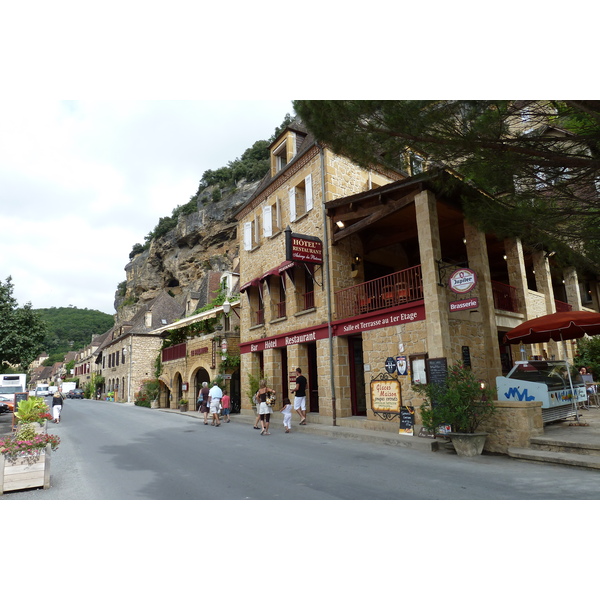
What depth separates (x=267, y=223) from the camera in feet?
54.2

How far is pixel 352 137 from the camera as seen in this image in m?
7.43

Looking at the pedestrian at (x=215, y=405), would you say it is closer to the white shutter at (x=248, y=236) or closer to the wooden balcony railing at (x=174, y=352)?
the white shutter at (x=248, y=236)

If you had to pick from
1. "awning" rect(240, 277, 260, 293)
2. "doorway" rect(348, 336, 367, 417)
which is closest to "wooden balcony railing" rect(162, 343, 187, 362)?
"awning" rect(240, 277, 260, 293)

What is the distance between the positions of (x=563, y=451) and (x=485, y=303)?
4.52 meters

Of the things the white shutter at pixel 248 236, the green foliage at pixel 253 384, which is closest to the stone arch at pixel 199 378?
the green foliage at pixel 253 384

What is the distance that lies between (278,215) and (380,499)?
12.9 metres

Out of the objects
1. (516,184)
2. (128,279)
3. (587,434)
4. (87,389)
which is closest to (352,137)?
(516,184)

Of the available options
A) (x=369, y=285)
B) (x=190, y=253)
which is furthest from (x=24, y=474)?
(x=190, y=253)

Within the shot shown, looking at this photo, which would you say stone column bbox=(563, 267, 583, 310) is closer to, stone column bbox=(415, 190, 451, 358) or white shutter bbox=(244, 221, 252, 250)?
stone column bbox=(415, 190, 451, 358)

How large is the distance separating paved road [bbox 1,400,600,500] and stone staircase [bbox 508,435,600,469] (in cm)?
16

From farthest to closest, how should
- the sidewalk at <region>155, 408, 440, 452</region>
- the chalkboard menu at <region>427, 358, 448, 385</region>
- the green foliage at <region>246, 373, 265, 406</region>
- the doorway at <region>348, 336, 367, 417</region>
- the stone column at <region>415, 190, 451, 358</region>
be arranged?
1. the green foliage at <region>246, 373, 265, 406</region>
2. the doorway at <region>348, 336, 367, 417</region>
3. the stone column at <region>415, 190, 451, 358</region>
4. the chalkboard menu at <region>427, 358, 448, 385</region>
5. the sidewalk at <region>155, 408, 440, 452</region>

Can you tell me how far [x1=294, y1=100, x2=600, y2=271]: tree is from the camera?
260 inches

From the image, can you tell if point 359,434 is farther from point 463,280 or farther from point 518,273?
point 518,273

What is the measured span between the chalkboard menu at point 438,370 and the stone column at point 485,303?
2074 mm
